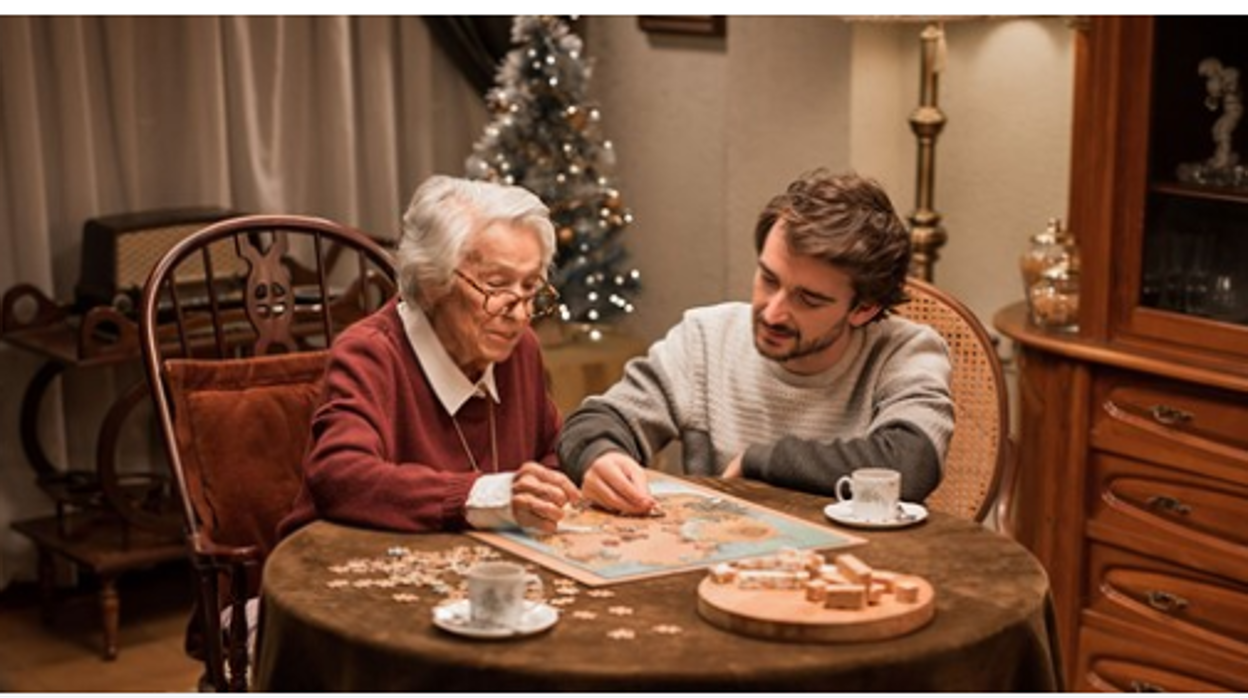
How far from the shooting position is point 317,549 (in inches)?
103

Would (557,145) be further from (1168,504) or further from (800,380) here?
(800,380)

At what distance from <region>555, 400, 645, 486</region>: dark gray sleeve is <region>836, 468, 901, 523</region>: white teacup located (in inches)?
15.1

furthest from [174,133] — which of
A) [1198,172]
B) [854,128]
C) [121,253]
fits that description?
[1198,172]

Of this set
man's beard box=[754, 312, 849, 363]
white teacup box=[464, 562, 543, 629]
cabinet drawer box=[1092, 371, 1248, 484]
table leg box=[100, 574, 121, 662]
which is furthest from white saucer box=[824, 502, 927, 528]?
table leg box=[100, 574, 121, 662]

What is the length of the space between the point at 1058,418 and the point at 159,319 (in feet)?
6.70

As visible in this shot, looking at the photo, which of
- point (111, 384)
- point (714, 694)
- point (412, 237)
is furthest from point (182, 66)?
point (714, 694)

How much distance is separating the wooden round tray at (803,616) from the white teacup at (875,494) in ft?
1.20

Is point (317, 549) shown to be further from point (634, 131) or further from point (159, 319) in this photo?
point (634, 131)

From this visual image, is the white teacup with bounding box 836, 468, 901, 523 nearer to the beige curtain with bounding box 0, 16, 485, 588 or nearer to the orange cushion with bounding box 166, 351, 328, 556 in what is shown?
the orange cushion with bounding box 166, 351, 328, 556

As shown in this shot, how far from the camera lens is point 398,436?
2.87m

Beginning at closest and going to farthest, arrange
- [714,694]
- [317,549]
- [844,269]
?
[714,694], [317,549], [844,269]

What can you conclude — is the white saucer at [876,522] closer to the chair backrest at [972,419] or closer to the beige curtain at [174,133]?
the chair backrest at [972,419]

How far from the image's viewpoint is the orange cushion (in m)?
3.15

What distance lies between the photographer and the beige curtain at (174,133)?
478cm
